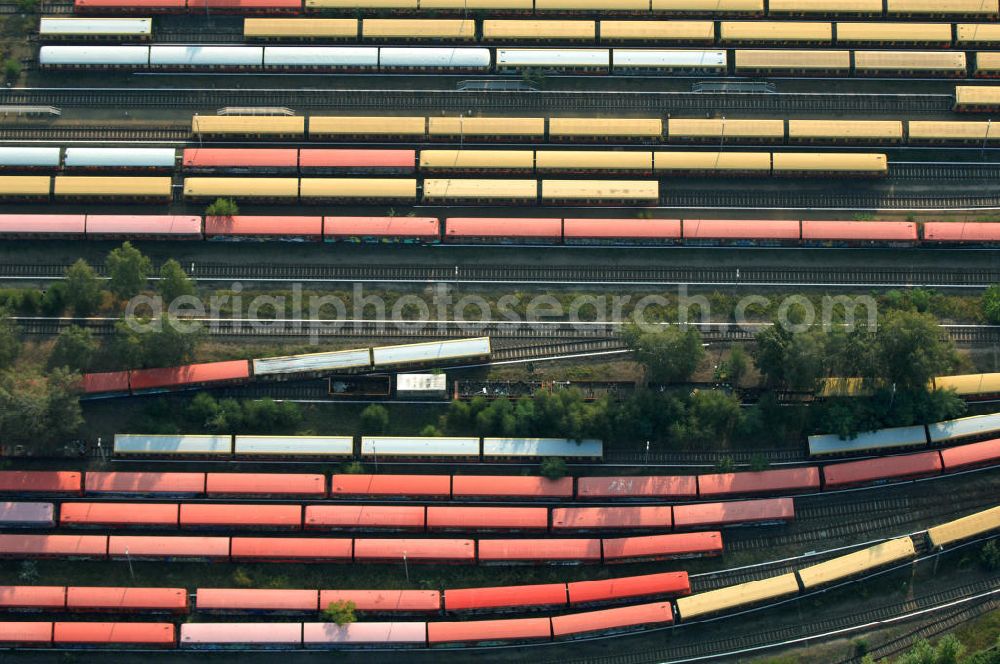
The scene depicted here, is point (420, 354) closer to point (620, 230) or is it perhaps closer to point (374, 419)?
point (374, 419)

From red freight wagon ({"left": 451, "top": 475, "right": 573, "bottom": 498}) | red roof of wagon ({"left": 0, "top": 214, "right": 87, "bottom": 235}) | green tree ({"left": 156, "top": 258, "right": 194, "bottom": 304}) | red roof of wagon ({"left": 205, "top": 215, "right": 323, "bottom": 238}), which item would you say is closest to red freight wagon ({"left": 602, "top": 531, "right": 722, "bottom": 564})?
red freight wagon ({"left": 451, "top": 475, "right": 573, "bottom": 498})

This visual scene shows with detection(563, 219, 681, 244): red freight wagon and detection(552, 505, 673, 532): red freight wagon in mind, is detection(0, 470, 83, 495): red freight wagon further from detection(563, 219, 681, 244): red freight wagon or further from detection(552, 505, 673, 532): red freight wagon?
detection(563, 219, 681, 244): red freight wagon

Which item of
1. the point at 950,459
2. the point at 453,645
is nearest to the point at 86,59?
the point at 453,645

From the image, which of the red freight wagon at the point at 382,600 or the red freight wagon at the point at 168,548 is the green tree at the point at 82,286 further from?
the red freight wagon at the point at 382,600

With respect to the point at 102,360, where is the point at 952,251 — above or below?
above

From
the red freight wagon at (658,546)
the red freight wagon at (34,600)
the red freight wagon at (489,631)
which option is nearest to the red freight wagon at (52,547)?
the red freight wagon at (34,600)

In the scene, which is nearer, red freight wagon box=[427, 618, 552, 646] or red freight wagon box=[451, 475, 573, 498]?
red freight wagon box=[427, 618, 552, 646]

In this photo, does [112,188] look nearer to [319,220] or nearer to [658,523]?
[319,220]
